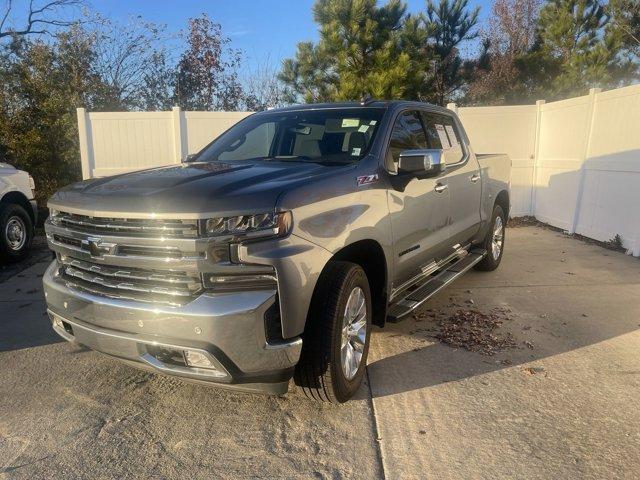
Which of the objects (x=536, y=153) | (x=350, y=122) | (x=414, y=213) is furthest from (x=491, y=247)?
(x=536, y=153)

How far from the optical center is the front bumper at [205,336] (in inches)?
99.3

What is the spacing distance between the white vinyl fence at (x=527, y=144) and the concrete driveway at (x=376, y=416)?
14.6ft

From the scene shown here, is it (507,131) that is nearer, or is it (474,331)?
(474,331)

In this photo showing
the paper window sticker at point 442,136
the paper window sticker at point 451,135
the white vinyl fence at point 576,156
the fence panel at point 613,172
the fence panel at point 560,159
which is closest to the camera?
the paper window sticker at point 442,136

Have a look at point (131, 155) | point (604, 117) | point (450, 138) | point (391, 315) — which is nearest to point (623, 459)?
point (391, 315)

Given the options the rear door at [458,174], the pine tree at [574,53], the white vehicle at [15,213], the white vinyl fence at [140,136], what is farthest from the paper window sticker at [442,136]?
the pine tree at [574,53]

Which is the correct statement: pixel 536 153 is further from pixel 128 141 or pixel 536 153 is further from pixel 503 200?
pixel 128 141

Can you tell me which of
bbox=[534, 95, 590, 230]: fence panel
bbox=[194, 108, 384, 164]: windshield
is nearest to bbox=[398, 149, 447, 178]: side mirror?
bbox=[194, 108, 384, 164]: windshield

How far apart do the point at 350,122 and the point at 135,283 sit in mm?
2107

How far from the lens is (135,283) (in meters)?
2.78

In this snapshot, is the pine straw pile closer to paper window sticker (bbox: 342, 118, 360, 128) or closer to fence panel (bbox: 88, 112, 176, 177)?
paper window sticker (bbox: 342, 118, 360, 128)

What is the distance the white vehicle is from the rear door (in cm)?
593

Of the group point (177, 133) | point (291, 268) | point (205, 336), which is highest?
point (177, 133)

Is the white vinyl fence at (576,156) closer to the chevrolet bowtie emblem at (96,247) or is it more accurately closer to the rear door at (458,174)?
the rear door at (458,174)
